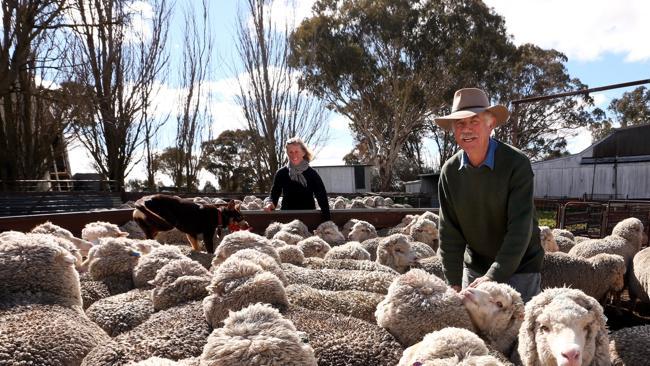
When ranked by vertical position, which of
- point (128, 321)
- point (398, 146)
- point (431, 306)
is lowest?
point (128, 321)

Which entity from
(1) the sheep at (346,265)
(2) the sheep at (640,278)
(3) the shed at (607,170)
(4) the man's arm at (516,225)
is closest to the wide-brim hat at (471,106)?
(4) the man's arm at (516,225)

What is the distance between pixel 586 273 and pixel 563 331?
3.62 m

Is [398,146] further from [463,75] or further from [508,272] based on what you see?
[508,272]

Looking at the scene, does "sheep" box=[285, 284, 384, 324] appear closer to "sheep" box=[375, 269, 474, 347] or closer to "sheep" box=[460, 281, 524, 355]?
"sheep" box=[375, 269, 474, 347]

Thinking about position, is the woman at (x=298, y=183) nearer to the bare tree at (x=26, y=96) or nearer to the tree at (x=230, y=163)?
the bare tree at (x=26, y=96)

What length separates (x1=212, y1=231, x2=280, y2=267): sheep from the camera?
349 centimetres

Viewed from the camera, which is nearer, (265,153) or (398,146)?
(265,153)

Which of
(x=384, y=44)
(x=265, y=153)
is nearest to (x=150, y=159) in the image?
(x=265, y=153)

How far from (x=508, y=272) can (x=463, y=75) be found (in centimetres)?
2755

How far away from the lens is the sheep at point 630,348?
242 centimetres

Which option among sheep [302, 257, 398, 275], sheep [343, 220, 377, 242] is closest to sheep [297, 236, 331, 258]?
sheep [302, 257, 398, 275]

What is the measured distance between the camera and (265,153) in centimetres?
2220

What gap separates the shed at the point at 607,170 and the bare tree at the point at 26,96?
22.3m

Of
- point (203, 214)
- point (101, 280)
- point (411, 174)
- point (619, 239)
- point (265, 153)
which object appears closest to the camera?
point (101, 280)
